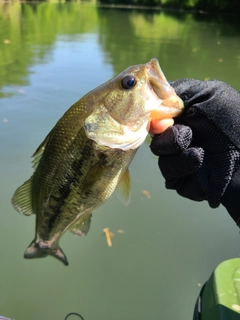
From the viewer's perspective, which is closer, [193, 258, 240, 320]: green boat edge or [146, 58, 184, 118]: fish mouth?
[146, 58, 184, 118]: fish mouth

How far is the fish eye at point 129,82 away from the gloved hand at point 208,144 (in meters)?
0.30

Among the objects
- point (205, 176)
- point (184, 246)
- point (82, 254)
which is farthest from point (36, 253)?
point (184, 246)

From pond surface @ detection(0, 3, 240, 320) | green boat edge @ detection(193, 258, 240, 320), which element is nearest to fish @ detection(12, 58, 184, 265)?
green boat edge @ detection(193, 258, 240, 320)

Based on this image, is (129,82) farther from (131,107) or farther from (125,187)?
(125,187)

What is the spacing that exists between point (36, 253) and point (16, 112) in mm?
5230

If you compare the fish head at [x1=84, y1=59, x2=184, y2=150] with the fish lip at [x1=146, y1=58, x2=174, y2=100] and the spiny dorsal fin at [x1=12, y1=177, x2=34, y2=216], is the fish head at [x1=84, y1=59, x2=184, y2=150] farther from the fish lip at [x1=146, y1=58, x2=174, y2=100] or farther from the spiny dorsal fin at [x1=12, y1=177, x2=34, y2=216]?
the spiny dorsal fin at [x1=12, y1=177, x2=34, y2=216]

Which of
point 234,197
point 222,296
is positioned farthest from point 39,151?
point 222,296

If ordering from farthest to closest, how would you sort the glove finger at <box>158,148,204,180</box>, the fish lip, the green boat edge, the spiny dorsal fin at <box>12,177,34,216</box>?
the green boat edge → the spiny dorsal fin at <box>12,177,34,216</box> → the glove finger at <box>158,148,204,180</box> → the fish lip

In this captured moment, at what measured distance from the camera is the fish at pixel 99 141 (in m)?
1.76

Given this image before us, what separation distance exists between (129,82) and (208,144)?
587 millimetres

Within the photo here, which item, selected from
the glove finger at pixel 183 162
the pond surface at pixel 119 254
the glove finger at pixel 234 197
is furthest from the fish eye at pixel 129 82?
the pond surface at pixel 119 254

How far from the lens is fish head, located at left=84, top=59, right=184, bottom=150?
173 centimetres

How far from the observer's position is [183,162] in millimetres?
1864

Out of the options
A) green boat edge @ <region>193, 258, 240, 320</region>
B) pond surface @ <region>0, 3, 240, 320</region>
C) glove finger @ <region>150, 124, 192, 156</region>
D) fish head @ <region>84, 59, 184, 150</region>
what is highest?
fish head @ <region>84, 59, 184, 150</region>
